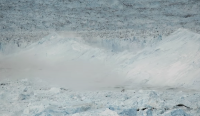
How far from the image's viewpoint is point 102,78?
13.4m

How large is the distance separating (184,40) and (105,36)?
426 cm

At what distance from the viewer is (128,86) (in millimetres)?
12273

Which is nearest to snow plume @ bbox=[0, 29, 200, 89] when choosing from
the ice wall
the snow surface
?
the snow surface

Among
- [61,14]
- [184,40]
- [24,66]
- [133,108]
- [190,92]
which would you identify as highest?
[61,14]

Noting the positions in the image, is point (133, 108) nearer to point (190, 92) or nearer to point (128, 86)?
point (190, 92)

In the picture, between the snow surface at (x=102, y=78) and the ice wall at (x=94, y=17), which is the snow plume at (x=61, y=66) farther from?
the ice wall at (x=94, y=17)

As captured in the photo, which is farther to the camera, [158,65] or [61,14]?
[61,14]

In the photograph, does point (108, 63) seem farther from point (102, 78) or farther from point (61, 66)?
point (61, 66)

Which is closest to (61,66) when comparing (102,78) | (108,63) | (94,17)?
(108,63)

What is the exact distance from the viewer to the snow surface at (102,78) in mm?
9000

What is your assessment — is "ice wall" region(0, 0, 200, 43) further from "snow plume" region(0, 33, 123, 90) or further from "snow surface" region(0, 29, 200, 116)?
"snow plume" region(0, 33, 123, 90)

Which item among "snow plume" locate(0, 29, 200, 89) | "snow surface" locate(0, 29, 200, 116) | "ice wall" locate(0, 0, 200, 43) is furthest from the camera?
"ice wall" locate(0, 0, 200, 43)

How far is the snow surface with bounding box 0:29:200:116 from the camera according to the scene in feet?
29.5

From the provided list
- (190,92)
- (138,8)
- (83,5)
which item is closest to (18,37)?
(83,5)
